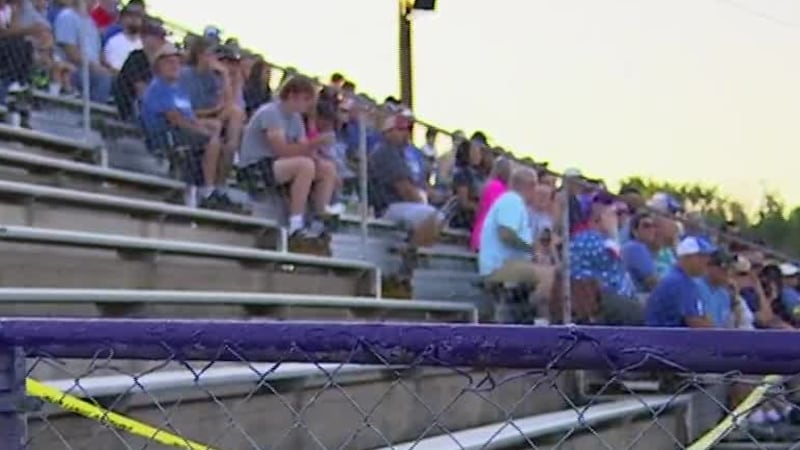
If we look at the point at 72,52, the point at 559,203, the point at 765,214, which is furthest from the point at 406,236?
the point at 765,214

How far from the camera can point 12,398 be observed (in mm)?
2334

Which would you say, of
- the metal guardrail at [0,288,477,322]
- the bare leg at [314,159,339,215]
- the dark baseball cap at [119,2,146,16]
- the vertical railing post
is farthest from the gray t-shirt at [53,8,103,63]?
the vertical railing post

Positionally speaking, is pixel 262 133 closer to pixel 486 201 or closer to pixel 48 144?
pixel 48 144

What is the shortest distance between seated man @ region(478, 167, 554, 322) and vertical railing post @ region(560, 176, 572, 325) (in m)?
0.09

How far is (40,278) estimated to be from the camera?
580 centimetres

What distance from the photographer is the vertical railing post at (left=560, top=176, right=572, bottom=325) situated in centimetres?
859

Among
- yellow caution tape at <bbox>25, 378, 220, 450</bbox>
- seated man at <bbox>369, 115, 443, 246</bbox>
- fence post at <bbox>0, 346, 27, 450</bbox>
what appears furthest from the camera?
seated man at <bbox>369, 115, 443, 246</bbox>

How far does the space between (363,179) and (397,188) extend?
1.59 ft

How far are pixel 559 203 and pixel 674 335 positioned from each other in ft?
22.9

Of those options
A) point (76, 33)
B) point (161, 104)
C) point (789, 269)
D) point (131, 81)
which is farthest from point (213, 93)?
point (789, 269)

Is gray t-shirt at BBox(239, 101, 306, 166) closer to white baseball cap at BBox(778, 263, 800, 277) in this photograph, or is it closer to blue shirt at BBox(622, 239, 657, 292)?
blue shirt at BBox(622, 239, 657, 292)


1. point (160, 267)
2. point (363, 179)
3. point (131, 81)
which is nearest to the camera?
point (160, 267)

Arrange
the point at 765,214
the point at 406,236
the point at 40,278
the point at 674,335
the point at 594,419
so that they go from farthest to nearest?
the point at 765,214 < the point at 406,236 < the point at 594,419 < the point at 40,278 < the point at 674,335

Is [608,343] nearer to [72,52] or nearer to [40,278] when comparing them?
[40,278]
